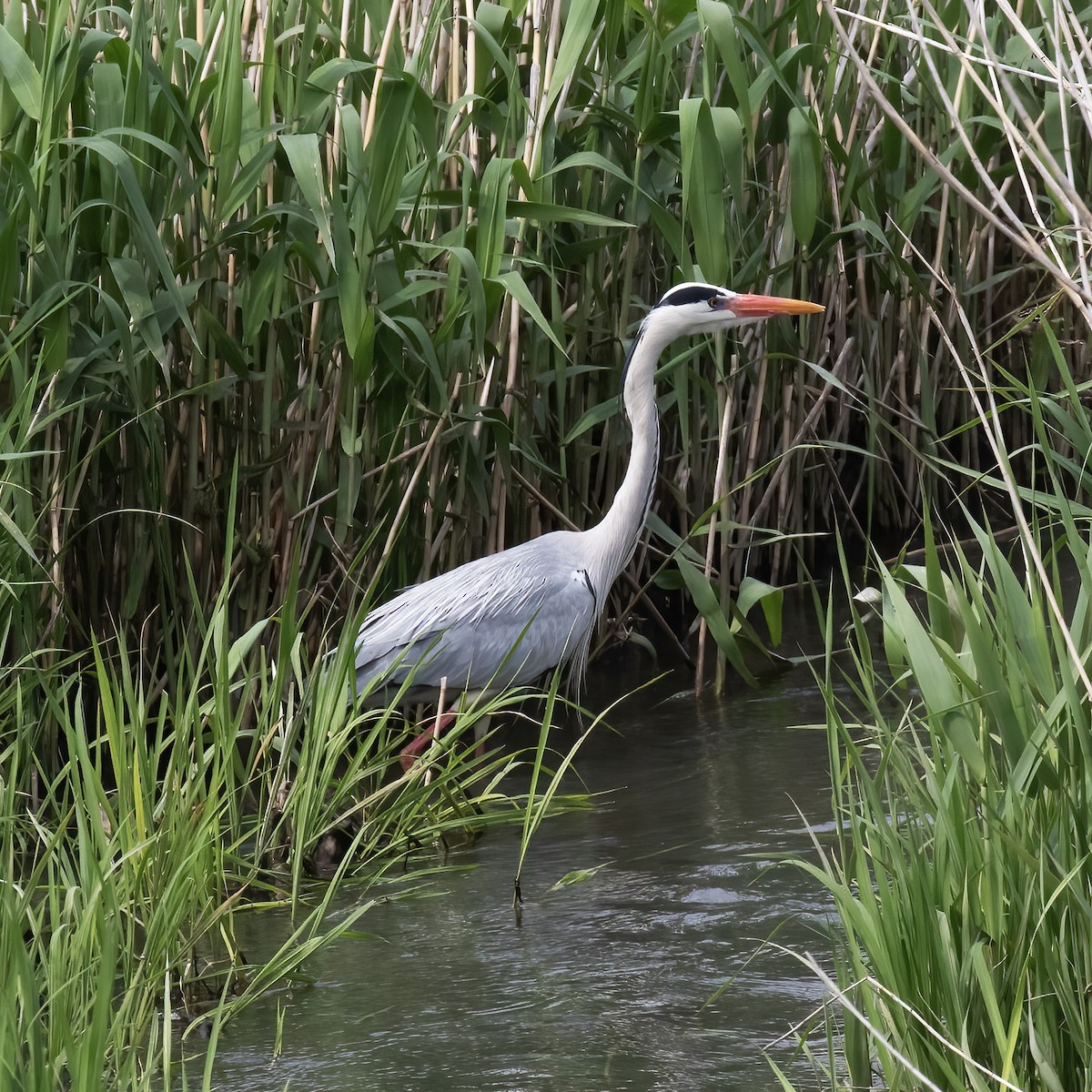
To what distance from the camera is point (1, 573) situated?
326 centimetres

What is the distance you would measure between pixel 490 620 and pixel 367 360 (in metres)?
0.94

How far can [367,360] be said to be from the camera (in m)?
3.87

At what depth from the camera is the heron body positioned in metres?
4.32

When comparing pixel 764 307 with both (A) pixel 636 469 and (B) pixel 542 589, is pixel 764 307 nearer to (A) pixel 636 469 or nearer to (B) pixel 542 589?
(A) pixel 636 469

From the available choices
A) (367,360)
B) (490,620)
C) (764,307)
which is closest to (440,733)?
(490,620)

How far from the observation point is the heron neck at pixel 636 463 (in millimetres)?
4539

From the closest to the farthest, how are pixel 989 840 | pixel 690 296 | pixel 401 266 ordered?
1. pixel 989 840
2. pixel 401 266
3. pixel 690 296

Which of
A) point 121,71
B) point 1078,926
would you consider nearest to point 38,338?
point 121,71

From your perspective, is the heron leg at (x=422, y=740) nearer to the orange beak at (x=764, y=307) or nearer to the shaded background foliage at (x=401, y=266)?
the shaded background foliage at (x=401, y=266)

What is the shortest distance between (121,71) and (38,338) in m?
0.70

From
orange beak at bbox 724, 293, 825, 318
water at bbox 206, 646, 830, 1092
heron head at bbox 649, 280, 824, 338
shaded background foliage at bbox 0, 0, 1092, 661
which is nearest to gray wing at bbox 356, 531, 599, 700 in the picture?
shaded background foliage at bbox 0, 0, 1092, 661

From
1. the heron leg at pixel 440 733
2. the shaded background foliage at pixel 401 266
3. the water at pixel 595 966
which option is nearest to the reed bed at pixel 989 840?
the water at pixel 595 966

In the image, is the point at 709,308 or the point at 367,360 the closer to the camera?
the point at 367,360

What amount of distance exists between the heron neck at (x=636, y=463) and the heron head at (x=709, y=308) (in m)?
Result: 0.09
